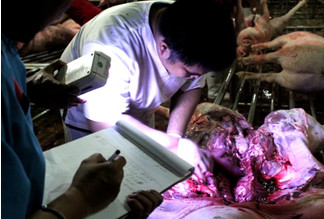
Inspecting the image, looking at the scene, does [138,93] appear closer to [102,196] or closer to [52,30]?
[102,196]

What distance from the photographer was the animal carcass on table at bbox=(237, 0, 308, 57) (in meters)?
3.73

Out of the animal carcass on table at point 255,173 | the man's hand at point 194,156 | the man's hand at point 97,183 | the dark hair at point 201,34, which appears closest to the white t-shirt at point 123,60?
the dark hair at point 201,34

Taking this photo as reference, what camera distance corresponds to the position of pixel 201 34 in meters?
1.23

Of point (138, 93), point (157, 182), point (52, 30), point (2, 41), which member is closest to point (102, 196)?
point (157, 182)

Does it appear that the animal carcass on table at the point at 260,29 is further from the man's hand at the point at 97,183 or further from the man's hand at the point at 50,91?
the man's hand at the point at 97,183

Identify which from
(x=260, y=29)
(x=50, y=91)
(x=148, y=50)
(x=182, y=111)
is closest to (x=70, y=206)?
(x=50, y=91)

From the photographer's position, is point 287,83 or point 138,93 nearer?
point 138,93

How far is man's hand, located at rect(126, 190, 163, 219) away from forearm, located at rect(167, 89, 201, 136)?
3.33 ft

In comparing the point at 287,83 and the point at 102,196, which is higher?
the point at 102,196

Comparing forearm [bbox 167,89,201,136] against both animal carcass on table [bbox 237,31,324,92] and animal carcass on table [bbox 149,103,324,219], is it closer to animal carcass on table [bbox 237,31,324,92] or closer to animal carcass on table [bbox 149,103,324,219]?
animal carcass on table [bbox 149,103,324,219]

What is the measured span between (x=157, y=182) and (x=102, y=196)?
7.4 inches

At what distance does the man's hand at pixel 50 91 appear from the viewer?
113cm

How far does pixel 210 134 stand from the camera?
1885 millimetres

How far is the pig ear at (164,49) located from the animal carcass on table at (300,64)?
6.71ft
